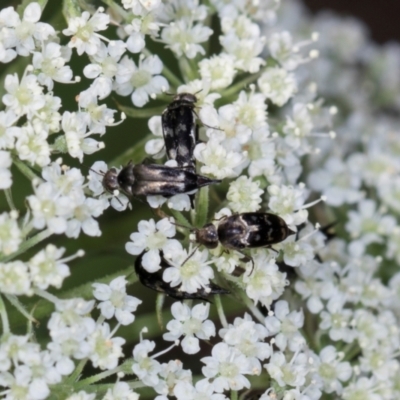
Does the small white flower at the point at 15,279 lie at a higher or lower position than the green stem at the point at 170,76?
lower

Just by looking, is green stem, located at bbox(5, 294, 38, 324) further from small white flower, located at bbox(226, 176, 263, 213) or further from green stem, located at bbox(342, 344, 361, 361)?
green stem, located at bbox(342, 344, 361, 361)

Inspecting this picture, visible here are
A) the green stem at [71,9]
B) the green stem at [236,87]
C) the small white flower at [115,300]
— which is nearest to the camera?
the small white flower at [115,300]

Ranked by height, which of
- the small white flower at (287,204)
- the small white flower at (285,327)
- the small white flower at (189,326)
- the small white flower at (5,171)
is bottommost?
the small white flower at (285,327)

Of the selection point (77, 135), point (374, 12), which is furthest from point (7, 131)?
point (374, 12)

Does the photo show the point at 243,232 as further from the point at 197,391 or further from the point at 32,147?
the point at 32,147

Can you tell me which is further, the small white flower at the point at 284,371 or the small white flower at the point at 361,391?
the small white flower at the point at 361,391

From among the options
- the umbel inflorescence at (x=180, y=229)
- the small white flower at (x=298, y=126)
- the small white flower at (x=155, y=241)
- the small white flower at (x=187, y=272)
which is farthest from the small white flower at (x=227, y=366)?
the small white flower at (x=298, y=126)

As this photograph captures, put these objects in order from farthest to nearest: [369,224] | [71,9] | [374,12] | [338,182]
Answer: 1. [374,12]
2. [338,182]
3. [369,224]
4. [71,9]

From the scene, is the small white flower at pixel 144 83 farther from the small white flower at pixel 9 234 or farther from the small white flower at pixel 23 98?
the small white flower at pixel 9 234
